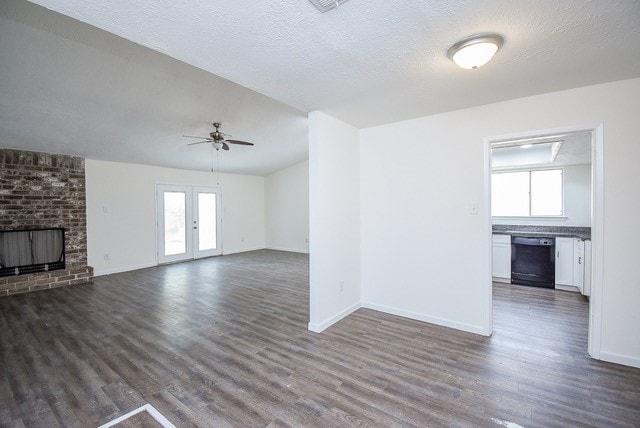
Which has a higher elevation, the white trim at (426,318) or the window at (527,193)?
the window at (527,193)

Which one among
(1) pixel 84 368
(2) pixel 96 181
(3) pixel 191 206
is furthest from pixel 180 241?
(1) pixel 84 368

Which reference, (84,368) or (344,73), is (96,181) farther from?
(344,73)

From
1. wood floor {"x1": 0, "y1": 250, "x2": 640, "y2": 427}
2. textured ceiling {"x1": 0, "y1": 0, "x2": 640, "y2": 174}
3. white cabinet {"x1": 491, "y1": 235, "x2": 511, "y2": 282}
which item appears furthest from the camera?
white cabinet {"x1": 491, "y1": 235, "x2": 511, "y2": 282}

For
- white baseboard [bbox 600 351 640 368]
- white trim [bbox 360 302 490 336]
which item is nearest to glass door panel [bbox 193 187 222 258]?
white trim [bbox 360 302 490 336]

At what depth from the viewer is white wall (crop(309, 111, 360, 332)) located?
316cm

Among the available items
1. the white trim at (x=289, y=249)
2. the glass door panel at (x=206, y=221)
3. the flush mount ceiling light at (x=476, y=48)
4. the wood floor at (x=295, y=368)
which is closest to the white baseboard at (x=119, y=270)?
the glass door panel at (x=206, y=221)

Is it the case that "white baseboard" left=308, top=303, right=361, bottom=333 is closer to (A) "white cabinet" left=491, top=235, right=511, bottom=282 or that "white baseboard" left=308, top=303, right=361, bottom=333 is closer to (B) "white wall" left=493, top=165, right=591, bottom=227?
(A) "white cabinet" left=491, top=235, right=511, bottom=282

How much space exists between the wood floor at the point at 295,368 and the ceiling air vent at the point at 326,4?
242cm

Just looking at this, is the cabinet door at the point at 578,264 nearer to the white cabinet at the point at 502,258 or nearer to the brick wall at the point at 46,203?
the white cabinet at the point at 502,258

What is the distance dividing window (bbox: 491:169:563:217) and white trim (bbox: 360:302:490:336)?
125 inches

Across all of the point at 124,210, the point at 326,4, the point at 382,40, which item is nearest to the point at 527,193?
the point at 382,40

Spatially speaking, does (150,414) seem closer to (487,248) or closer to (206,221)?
(487,248)

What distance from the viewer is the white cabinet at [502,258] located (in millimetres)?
4824

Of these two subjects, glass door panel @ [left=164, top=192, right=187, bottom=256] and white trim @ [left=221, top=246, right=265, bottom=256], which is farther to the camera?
white trim @ [left=221, top=246, right=265, bottom=256]
